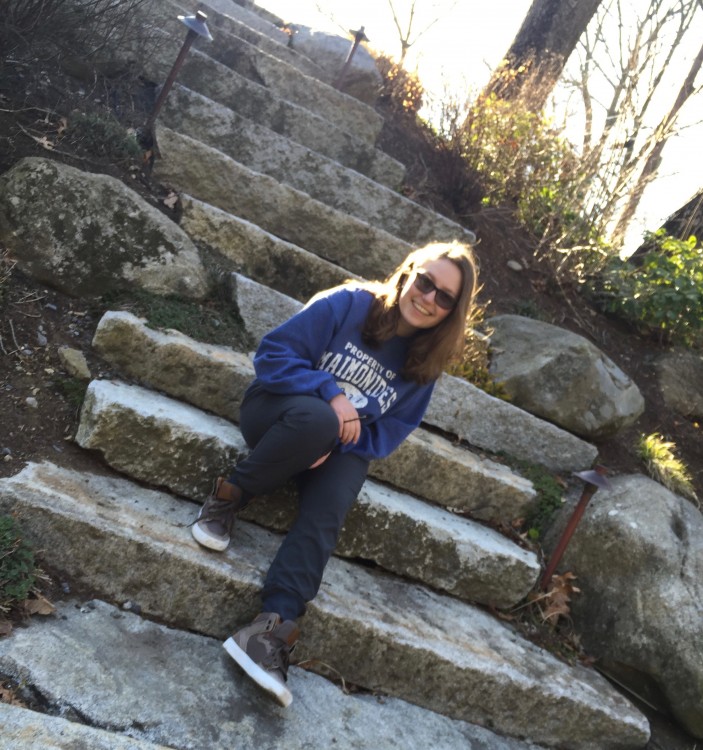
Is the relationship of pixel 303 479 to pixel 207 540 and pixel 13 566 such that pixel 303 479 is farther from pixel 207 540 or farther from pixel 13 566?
pixel 13 566

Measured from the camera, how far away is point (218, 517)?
243 cm

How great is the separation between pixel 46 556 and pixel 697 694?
102 inches

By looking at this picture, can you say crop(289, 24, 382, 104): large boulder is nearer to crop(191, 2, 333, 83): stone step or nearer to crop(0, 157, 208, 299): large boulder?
crop(191, 2, 333, 83): stone step

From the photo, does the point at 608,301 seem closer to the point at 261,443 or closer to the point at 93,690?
the point at 261,443

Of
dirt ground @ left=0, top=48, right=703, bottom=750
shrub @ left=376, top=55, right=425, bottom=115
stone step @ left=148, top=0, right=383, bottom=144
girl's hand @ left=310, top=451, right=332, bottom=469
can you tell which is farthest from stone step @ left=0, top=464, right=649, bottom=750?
shrub @ left=376, top=55, right=425, bottom=115

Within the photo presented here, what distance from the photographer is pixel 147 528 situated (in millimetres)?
2312

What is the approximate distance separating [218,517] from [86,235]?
4.65ft

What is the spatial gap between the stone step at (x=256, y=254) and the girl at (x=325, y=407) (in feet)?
3.59

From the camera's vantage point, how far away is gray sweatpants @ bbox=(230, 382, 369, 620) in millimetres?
2264

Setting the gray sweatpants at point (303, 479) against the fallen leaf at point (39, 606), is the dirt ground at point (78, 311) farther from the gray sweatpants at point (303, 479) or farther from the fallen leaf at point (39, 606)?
the gray sweatpants at point (303, 479)

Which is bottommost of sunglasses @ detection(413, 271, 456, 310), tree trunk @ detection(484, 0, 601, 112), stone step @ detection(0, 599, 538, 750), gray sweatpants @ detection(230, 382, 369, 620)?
stone step @ detection(0, 599, 538, 750)

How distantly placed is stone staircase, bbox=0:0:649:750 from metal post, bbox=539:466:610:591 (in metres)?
0.13

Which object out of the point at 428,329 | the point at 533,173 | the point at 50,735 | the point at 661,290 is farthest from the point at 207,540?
the point at 533,173

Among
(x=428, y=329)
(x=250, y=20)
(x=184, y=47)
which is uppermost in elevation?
(x=250, y=20)
